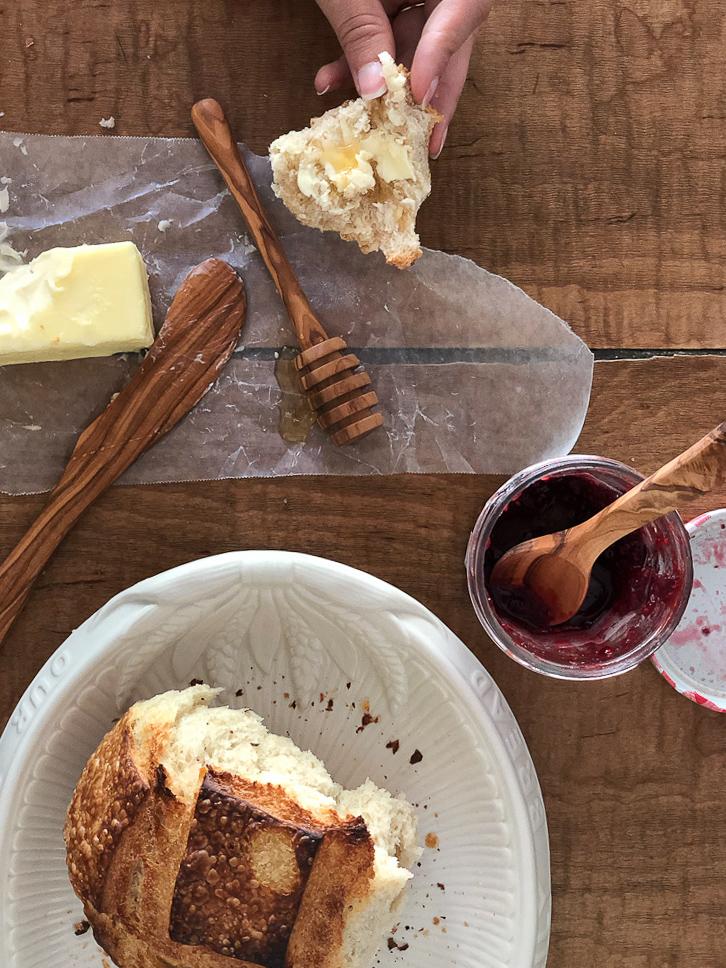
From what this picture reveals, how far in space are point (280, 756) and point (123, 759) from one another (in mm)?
208

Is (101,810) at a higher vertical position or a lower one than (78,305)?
lower

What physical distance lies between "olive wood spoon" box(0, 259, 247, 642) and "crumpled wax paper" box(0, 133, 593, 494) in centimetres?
2

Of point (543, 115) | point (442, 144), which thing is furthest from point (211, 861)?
point (543, 115)

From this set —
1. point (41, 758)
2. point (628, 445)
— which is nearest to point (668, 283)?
point (628, 445)

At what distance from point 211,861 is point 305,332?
73cm

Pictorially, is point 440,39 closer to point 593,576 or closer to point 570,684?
point 593,576

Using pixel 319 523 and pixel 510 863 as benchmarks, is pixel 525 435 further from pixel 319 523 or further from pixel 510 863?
pixel 510 863

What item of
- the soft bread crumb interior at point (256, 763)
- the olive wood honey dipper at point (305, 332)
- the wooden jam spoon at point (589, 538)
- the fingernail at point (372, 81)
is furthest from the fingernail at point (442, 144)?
the soft bread crumb interior at point (256, 763)

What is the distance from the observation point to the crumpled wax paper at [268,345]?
1246mm

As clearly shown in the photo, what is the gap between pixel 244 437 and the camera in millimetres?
1262

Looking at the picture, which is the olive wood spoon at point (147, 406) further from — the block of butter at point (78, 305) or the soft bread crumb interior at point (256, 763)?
the soft bread crumb interior at point (256, 763)

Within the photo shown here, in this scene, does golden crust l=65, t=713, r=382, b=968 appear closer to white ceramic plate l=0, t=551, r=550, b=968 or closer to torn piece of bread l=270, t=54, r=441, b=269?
white ceramic plate l=0, t=551, r=550, b=968

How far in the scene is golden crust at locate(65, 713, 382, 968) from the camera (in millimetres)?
1038

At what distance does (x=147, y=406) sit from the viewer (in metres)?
1.24
